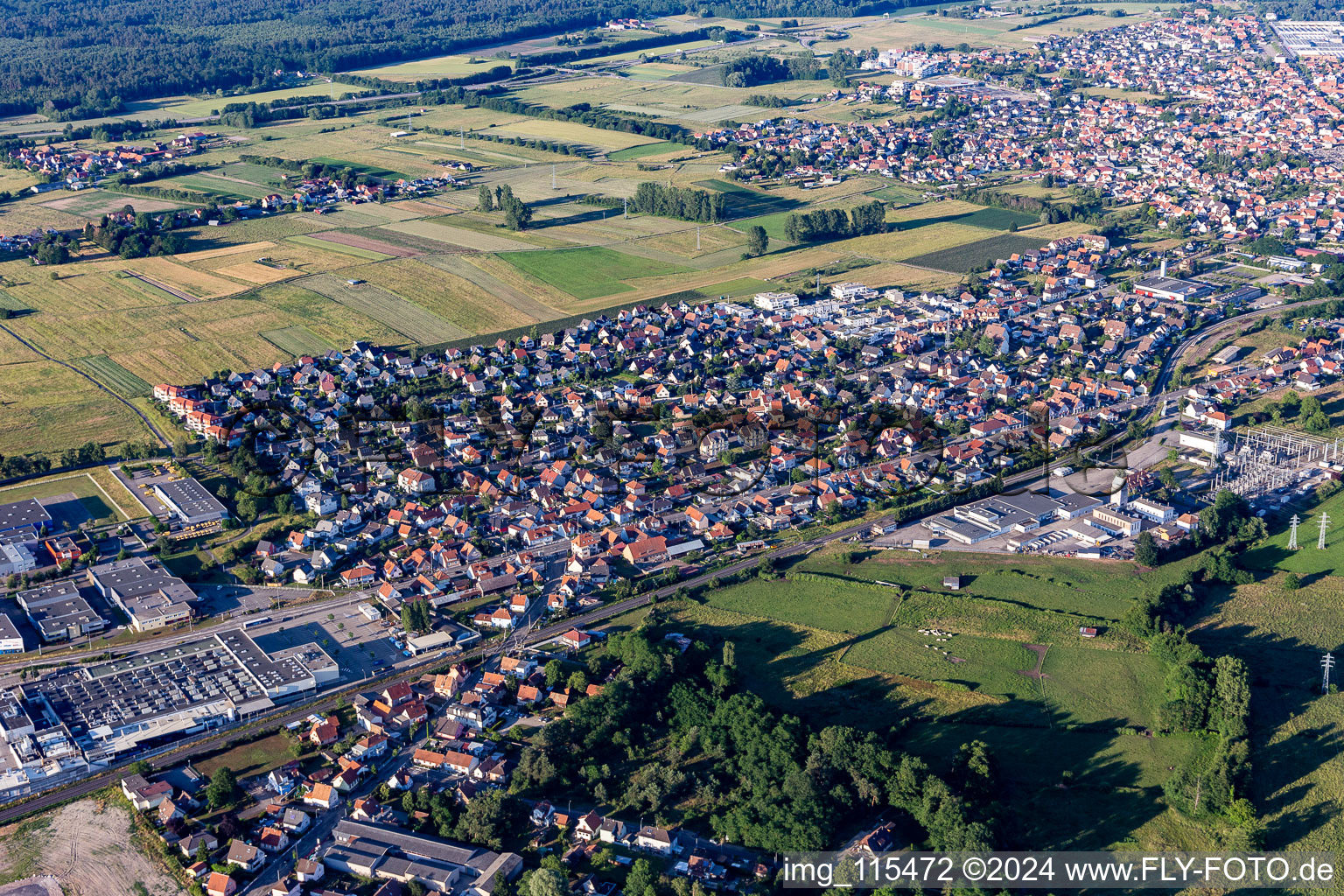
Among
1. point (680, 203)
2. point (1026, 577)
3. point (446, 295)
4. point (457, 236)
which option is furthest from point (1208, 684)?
point (680, 203)

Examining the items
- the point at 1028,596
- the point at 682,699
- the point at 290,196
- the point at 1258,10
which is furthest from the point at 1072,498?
the point at 1258,10

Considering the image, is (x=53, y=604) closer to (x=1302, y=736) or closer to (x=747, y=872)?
(x=747, y=872)

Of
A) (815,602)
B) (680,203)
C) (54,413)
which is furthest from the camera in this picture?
(680,203)

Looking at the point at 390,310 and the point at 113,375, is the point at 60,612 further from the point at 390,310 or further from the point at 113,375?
the point at 390,310

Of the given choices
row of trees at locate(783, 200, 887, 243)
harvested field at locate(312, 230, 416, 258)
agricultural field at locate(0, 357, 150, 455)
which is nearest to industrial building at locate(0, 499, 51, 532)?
agricultural field at locate(0, 357, 150, 455)

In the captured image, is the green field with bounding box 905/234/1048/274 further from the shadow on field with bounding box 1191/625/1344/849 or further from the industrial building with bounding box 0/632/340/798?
the industrial building with bounding box 0/632/340/798

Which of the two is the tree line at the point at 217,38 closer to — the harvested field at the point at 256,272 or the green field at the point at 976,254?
the harvested field at the point at 256,272
